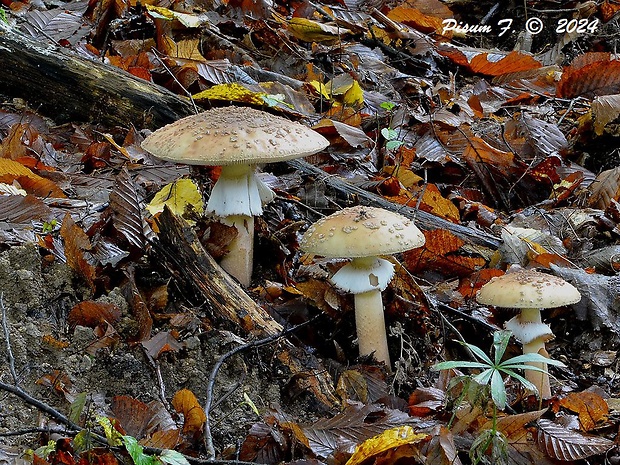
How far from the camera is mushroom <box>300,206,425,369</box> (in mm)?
2855

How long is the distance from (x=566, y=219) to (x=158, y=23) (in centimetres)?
373

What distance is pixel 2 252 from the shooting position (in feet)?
9.71

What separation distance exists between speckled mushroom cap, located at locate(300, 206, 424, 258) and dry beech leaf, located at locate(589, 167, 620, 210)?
2.63 m

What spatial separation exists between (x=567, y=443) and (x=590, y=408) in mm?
362

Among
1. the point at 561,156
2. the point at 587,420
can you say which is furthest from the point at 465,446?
the point at 561,156

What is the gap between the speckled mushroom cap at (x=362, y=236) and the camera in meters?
2.85

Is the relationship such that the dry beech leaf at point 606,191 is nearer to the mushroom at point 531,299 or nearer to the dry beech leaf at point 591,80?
the dry beech leaf at point 591,80

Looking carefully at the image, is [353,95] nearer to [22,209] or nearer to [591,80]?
[591,80]

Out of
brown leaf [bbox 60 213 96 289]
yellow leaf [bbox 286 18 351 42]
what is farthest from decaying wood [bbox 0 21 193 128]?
yellow leaf [bbox 286 18 351 42]

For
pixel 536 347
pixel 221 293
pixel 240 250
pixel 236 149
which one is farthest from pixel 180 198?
pixel 536 347

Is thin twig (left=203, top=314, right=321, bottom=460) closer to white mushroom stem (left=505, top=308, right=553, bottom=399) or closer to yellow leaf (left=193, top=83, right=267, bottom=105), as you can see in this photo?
white mushroom stem (left=505, top=308, right=553, bottom=399)

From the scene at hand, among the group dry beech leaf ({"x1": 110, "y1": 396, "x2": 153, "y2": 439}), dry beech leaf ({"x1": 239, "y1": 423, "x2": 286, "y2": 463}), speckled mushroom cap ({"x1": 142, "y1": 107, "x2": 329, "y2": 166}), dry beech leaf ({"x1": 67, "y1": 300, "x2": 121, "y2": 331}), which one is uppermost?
speckled mushroom cap ({"x1": 142, "y1": 107, "x2": 329, "y2": 166})

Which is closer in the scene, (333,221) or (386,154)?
(333,221)

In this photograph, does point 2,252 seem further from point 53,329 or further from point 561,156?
point 561,156
